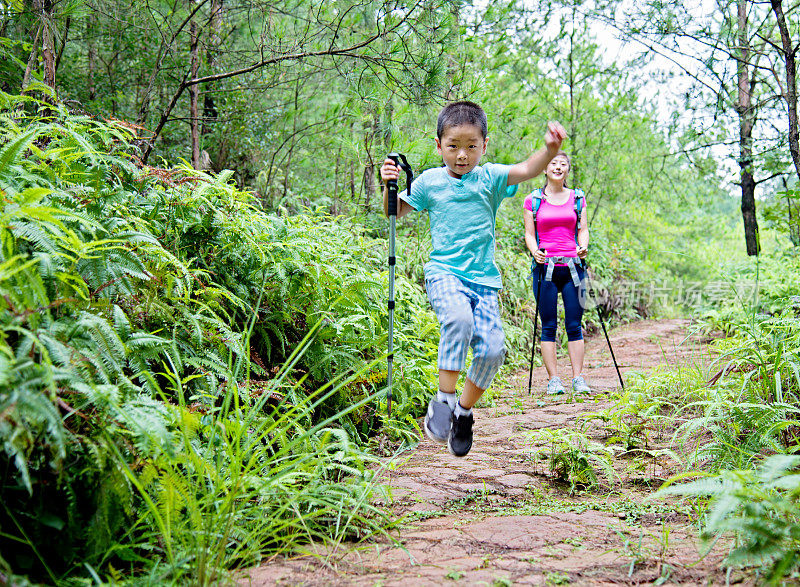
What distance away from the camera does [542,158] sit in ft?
10.7

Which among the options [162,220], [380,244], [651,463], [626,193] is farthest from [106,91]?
[626,193]

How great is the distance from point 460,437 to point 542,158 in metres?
1.56

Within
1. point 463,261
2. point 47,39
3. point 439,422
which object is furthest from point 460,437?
point 47,39

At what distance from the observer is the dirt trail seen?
206 centimetres

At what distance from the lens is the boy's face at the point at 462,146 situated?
356 centimetres

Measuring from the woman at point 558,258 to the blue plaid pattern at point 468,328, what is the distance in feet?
7.78

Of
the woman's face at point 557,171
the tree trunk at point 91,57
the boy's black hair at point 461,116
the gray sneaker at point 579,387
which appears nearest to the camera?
the boy's black hair at point 461,116

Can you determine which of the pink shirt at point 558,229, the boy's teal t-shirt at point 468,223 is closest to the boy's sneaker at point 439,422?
the boy's teal t-shirt at point 468,223

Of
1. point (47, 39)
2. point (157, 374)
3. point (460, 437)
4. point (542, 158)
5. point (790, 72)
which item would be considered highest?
point (47, 39)

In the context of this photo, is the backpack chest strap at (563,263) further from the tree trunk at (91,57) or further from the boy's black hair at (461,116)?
the tree trunk at (91,57)

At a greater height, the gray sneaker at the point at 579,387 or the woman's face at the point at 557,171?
the woman's face at the point at 557,171

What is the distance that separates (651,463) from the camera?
3.60 metres

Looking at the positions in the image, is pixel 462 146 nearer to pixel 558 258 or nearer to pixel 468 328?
pixel 468 328

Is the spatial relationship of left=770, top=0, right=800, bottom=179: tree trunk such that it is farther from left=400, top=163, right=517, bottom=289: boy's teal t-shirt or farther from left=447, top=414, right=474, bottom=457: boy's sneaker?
left=447, top=414, right=474, bottom=457: boy's sneaker
